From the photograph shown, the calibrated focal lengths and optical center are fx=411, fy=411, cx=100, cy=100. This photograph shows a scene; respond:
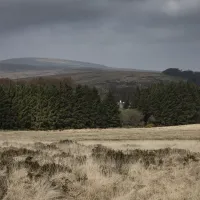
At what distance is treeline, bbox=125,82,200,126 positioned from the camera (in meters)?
106

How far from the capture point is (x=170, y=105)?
107 metres

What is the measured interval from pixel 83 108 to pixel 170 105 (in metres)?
25.4

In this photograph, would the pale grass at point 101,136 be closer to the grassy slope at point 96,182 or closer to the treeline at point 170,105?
the grassy slope at point 96,182

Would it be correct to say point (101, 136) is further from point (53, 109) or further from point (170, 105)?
point (170, 105)

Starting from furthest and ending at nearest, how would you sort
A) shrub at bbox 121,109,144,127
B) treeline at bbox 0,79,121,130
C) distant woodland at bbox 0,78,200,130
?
shrub at bbox 121,109,144,127 → distant woodland at bbox 0,78,200,130 → treeline at bbox 0,79,121,130

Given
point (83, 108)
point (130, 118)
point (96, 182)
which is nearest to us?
point (96, 182)

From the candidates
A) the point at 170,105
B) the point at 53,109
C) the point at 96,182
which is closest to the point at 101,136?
the point at 96,182

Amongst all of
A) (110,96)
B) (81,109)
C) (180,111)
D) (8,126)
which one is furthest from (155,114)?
(8,126)

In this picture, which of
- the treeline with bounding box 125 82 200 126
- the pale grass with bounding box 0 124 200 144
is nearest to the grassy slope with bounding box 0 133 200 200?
the pale grass with bounding box 0 124 200 144

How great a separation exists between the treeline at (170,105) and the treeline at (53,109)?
1405 centimetres

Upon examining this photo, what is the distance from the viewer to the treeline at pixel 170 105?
10631 centimetres

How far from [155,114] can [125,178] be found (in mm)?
99479

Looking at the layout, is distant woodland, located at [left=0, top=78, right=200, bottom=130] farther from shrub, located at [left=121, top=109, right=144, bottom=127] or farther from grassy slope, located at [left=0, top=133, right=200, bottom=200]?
grassy slope, located at [left=0, top=133, right=200, bottom=200]

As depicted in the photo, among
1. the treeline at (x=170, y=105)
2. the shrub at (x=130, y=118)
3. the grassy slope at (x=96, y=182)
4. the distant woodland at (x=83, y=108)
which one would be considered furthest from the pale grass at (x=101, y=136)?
the treeline at (x=170, y=105)
